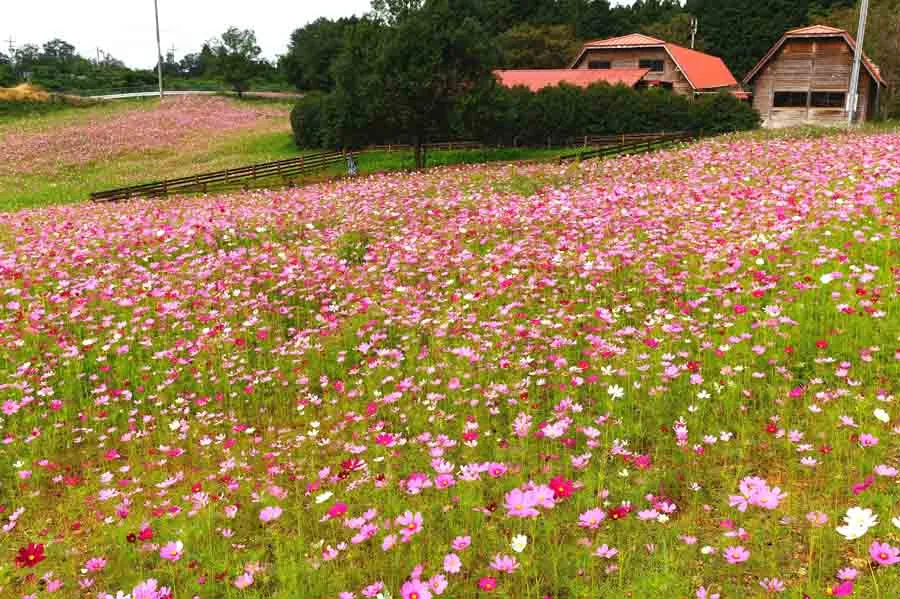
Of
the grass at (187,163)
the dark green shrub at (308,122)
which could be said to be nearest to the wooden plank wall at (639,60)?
the grass at (187,163)

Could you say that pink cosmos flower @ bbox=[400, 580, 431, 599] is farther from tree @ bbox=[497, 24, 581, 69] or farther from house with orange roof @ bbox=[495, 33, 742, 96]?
tree @ bbox=[497, 24, 581, 69]

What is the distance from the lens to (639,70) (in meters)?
45.6

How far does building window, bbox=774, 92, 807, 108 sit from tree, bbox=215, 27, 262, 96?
5417 centimetres

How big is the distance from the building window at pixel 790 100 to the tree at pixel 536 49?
87.4 feet

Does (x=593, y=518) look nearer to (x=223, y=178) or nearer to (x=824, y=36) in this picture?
(x=223, y=178)

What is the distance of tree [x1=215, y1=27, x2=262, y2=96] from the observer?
71.4 m

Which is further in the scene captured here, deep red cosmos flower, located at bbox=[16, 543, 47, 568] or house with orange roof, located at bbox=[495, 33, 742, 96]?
house with orange roof, located at bbox=[495, 33, 742, 96]

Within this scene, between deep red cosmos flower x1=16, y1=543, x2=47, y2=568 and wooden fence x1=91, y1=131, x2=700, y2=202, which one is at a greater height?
wooden fence x1=91, y1=131, x2=700, y2=202

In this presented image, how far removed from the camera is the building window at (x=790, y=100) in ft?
140

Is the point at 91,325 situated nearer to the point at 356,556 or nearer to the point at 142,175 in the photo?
the point at 356,556

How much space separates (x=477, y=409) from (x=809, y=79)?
45.6m

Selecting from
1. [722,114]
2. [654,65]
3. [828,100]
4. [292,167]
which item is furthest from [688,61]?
[292,167]

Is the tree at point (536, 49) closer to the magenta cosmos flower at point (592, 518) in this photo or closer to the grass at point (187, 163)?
the grass at point (187, 163)

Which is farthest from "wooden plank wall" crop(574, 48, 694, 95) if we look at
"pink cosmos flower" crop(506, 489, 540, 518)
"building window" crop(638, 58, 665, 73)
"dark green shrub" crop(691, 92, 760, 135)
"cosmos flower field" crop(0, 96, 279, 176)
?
"pink cosmos flower" crop(506, 489, 540, 518)
